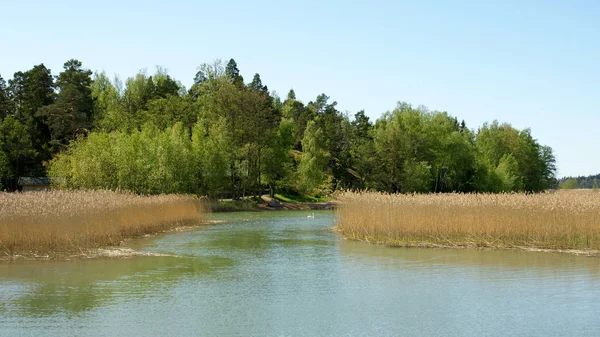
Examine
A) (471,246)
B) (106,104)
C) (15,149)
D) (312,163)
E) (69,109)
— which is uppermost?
(106,104)

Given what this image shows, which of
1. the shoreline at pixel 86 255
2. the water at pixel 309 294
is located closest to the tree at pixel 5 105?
the shoreline at pixel 86 255

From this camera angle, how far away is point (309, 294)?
55.1 feet

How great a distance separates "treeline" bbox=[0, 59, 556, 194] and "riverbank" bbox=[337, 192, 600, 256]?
28066 mm

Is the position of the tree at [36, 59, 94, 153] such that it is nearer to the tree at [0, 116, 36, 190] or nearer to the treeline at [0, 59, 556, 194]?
the treeline at [0, 59, 556, 194]

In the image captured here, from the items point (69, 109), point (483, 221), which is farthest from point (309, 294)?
point (69, 109)

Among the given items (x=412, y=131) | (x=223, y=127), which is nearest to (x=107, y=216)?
(x=223, y=127)

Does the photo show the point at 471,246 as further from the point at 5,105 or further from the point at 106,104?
the point at 106,104

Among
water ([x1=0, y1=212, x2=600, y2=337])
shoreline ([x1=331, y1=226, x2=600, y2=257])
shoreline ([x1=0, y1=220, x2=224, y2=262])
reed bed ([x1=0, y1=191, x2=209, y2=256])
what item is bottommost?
water ([x1=0, y1=212, x2=600, y2=337])

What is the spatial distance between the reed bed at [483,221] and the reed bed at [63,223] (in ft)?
37.0

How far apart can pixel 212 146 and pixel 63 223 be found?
44.0 m

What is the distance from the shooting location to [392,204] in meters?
29.6

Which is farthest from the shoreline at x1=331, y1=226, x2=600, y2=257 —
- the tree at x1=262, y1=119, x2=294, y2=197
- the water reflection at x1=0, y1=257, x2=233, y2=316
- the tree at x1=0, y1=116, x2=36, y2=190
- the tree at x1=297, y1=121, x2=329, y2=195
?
the tree at x1=297, y1=121, x2=329, y2=195

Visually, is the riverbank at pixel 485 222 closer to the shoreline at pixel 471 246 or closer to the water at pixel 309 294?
the shoreline at pixel 471 246

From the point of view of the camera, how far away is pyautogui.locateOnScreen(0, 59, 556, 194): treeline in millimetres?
57594
